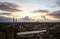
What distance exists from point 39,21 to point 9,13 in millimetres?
702

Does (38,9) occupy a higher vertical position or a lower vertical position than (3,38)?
higher

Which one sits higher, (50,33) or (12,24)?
(12,24)

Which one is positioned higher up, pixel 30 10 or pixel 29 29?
pixel 30 10

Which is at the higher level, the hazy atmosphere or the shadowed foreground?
the hazy atmosphere

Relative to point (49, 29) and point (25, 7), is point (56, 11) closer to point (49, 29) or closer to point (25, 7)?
point (49, 29)

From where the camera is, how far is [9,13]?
10.4ft

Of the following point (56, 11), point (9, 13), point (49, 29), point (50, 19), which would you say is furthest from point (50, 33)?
point (9, 13)

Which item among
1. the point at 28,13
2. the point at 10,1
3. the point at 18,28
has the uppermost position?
the point at 10,1

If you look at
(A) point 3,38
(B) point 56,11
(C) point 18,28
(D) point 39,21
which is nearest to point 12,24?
(C) point 18,28

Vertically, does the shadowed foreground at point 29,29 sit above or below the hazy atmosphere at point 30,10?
below

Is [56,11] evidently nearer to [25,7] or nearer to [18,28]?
[25,7]

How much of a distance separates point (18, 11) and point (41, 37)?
786mm

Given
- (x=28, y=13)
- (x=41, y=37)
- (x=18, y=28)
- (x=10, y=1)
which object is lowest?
(x=41, y=37)

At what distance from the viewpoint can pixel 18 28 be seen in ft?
10.3
